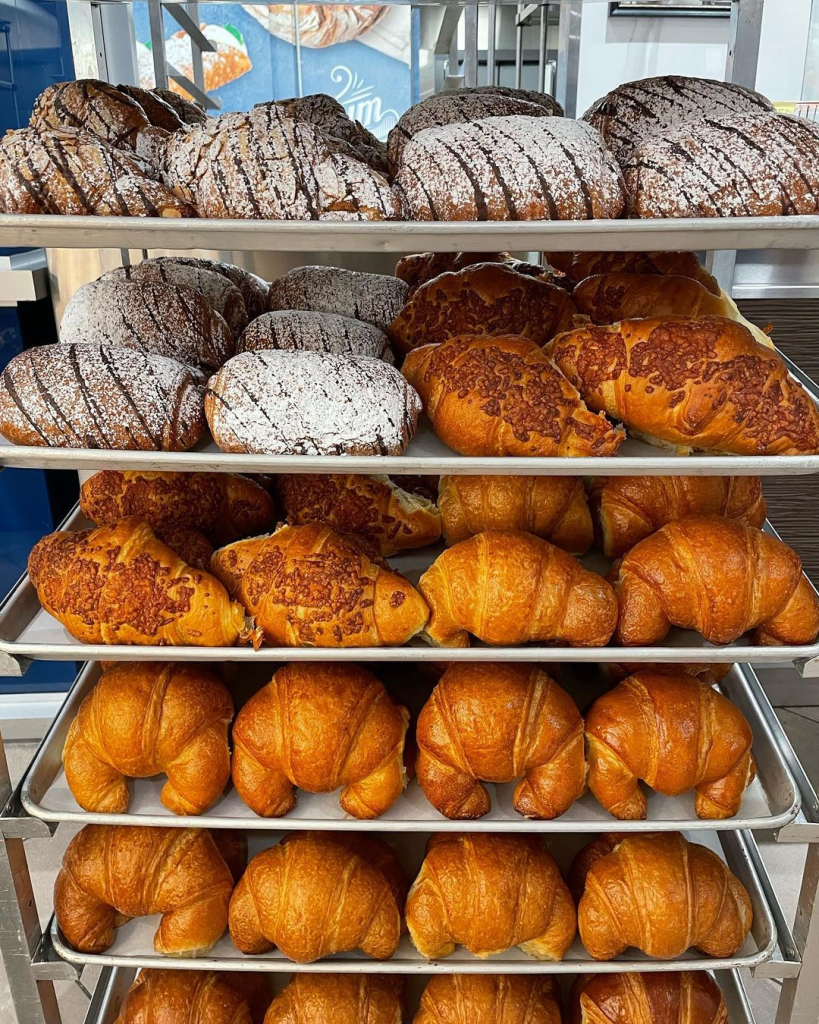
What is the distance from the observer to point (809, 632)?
4.46 feet

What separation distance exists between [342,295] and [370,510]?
1.44 ft

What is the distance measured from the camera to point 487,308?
1509mm

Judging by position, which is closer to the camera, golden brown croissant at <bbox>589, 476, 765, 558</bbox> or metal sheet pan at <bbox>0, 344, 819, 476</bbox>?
metal sheet pan at <bbox>0, 344, 819, 476</bbox>

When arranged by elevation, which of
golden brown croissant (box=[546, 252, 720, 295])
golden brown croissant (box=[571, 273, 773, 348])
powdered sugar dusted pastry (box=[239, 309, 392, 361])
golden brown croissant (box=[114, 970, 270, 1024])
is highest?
golden brown croissant (box=[546, 252, 720, 295])

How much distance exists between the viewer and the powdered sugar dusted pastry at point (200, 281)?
153 centimetres

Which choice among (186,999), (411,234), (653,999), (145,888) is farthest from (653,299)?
(186,999)

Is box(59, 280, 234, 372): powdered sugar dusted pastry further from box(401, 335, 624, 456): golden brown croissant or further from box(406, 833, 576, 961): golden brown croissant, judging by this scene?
box(406, 833, 576, 961): golden brown croissant

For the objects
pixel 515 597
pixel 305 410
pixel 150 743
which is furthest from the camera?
pixel 150 743

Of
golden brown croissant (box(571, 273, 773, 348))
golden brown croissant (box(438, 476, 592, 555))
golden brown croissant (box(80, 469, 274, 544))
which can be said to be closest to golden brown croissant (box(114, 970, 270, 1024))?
golden brown croissant (box(80, 469, 274, 544))

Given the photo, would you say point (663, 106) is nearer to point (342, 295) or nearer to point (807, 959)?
point (342, 295)

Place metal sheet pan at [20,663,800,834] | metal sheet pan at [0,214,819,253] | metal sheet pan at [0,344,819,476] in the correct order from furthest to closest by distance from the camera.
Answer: metal sheet pan at [20,663,800,834]
metal sheet pan at [0,344,819,476]
metal sheet pan at [0,214,819,253]

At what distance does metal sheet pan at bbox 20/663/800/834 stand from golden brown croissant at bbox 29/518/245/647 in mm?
326

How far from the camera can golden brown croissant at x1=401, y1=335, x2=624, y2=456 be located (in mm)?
1229

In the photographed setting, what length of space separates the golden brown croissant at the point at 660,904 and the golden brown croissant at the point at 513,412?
0.76 metres
